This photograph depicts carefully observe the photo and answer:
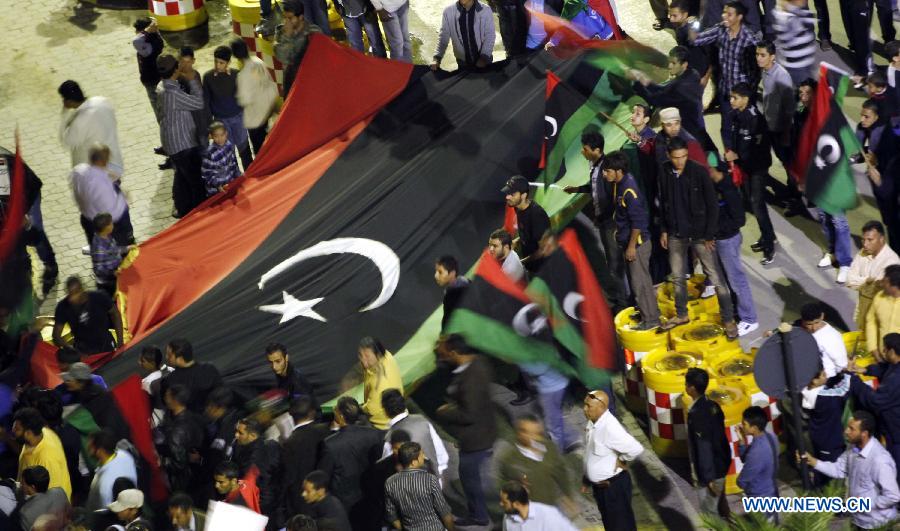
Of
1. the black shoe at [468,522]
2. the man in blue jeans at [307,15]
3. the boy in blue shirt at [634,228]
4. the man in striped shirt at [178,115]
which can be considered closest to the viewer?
the black shoe at [468,522]

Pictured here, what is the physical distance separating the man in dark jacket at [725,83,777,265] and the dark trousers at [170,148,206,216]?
17.2 feet

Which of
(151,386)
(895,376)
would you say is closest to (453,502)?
(151,386)

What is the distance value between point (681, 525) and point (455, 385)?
2.10m

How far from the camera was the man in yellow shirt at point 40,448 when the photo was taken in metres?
11.1

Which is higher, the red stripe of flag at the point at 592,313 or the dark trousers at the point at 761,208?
the red stripe of flag at the point at 592,313

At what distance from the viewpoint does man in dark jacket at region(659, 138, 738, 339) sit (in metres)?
12.4

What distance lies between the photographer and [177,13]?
736 inches

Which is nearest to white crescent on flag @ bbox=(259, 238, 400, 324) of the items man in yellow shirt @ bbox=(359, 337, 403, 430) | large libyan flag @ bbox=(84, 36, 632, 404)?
large libyan flag @ bbox=(84, 36, 632, 404)

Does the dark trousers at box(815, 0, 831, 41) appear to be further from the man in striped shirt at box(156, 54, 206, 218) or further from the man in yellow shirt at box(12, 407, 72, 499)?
the man in yellow shirt at box(12, 407, 72, 499)

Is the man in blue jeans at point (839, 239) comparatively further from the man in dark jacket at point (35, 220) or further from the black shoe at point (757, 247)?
the man in dark jacket at point (35, 220)

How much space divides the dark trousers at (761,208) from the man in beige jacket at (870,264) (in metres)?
1.86

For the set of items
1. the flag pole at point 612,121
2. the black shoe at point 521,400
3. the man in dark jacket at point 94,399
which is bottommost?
the black shoe at point 521,400

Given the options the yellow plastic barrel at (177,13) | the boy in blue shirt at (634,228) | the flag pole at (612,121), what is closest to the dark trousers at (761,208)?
the flag pole at (612,121)

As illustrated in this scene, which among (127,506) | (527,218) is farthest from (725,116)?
(127,506)
